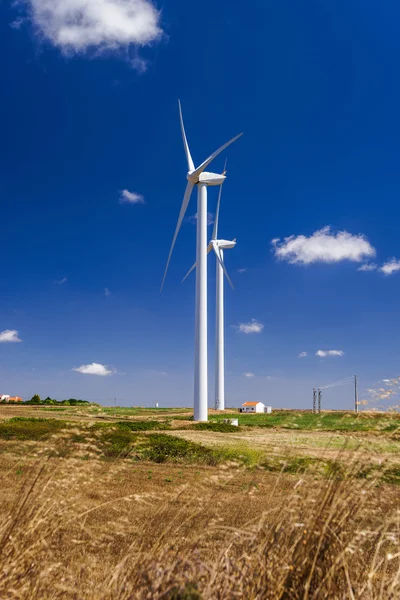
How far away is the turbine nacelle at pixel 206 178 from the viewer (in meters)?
57.6

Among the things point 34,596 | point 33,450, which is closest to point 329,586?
point 34,596

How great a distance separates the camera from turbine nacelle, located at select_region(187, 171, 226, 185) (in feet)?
189

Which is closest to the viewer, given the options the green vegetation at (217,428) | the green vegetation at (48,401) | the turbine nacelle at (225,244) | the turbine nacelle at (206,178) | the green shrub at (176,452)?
the green shrub at (176,452)

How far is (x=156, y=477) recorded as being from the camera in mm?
19484

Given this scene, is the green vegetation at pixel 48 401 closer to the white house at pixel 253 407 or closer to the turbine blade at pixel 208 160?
the white house at pixel 253 407

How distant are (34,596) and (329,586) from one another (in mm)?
3098

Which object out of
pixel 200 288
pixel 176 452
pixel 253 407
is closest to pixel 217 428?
pixel 200 288

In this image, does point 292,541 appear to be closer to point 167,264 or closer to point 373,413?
point 373,413

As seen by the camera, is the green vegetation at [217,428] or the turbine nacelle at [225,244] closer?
the green vegetation at [217,428]

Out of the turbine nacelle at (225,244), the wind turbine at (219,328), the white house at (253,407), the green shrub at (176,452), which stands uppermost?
the turbine nacelle at (225,244)

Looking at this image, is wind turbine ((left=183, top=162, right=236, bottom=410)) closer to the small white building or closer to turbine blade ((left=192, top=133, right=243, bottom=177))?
the small white building

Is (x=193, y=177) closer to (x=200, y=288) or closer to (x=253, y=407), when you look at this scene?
(x=200, y=288)

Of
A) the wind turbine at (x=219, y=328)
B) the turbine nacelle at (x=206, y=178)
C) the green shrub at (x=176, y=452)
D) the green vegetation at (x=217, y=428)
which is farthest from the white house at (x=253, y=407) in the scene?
the green shrub at (x=176, y=452)

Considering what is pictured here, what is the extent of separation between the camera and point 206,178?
58094mm
